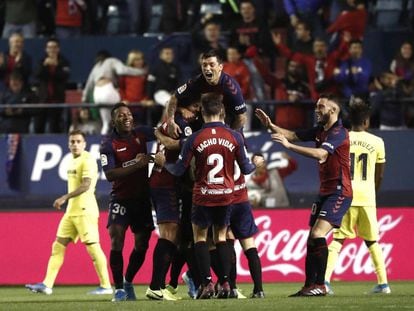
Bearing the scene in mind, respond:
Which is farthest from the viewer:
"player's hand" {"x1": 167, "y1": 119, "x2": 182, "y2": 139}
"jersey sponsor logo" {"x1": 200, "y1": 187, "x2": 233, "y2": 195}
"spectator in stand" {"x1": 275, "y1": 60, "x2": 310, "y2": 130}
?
"spectator in stand" {"x1": 275, "y1": 60, "x2": 310, "y2": 130}

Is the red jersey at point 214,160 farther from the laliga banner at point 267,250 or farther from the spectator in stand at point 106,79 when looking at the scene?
the spectator in stand at point 106,79

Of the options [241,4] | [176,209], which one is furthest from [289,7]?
[176,209]

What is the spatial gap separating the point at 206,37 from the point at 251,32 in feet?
2.37

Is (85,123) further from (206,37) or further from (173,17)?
(173,17)

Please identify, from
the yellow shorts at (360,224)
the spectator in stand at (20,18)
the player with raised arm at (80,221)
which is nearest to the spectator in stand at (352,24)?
the spectator in stand at (20,18)

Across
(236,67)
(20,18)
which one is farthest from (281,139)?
(20,18)

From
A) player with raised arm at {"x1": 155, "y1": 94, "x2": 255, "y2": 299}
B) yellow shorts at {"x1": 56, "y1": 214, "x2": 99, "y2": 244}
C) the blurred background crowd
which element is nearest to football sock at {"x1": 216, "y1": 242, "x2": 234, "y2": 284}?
player with raised arm at {"x1": 155, "y1": 94, "x2": 255, "y2": 299}

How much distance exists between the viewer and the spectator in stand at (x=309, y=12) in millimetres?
23594

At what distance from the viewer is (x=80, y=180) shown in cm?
1798

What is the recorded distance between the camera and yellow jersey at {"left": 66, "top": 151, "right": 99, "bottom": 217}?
1781 centimetres

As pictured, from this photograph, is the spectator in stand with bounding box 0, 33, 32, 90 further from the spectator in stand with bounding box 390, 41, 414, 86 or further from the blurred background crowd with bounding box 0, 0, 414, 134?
the spectator in stand with bounding box 390, 41, 414, 86

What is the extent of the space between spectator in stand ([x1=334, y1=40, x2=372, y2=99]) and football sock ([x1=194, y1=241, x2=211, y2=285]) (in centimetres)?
776

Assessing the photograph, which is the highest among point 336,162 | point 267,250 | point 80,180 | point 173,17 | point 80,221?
point 173,17

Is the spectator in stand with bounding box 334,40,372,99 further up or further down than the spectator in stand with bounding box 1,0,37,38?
further down
